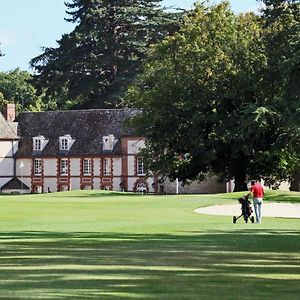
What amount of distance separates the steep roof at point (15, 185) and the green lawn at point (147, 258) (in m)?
47.7

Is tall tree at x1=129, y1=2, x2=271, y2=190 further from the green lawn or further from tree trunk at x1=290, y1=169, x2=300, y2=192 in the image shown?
the green lawn

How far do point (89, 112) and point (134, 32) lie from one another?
12.5 m

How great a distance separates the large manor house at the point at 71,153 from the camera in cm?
8219

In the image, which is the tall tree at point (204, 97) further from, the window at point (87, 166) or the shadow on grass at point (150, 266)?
the shadow on grass at point (150, 266)

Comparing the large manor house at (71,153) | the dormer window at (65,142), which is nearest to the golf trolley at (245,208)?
the large manor house at (71,153)

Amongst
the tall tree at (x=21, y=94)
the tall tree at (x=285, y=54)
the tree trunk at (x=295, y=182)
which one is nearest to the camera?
the tall tree at (x=285, y=54)

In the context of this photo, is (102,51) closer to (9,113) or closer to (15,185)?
(9,113)

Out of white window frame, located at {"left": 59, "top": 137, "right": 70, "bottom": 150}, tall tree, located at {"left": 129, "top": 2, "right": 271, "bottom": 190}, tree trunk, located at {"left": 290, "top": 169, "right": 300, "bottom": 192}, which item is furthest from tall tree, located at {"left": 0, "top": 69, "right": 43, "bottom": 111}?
tall tree, located at {"left": 129, "top": 2, "right": 271, "bottom": 190}

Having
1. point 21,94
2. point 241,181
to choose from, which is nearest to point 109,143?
A: point 241,181

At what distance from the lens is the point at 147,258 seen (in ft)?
62.1

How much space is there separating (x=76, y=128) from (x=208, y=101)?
22388 millimetres

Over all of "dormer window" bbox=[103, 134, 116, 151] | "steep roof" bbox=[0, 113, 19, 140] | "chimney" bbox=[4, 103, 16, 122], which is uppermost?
"chimney" bbox=[4, 103, 16, 122]

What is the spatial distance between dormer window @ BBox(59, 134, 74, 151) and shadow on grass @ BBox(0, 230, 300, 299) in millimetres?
57925

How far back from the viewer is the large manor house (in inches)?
3236
